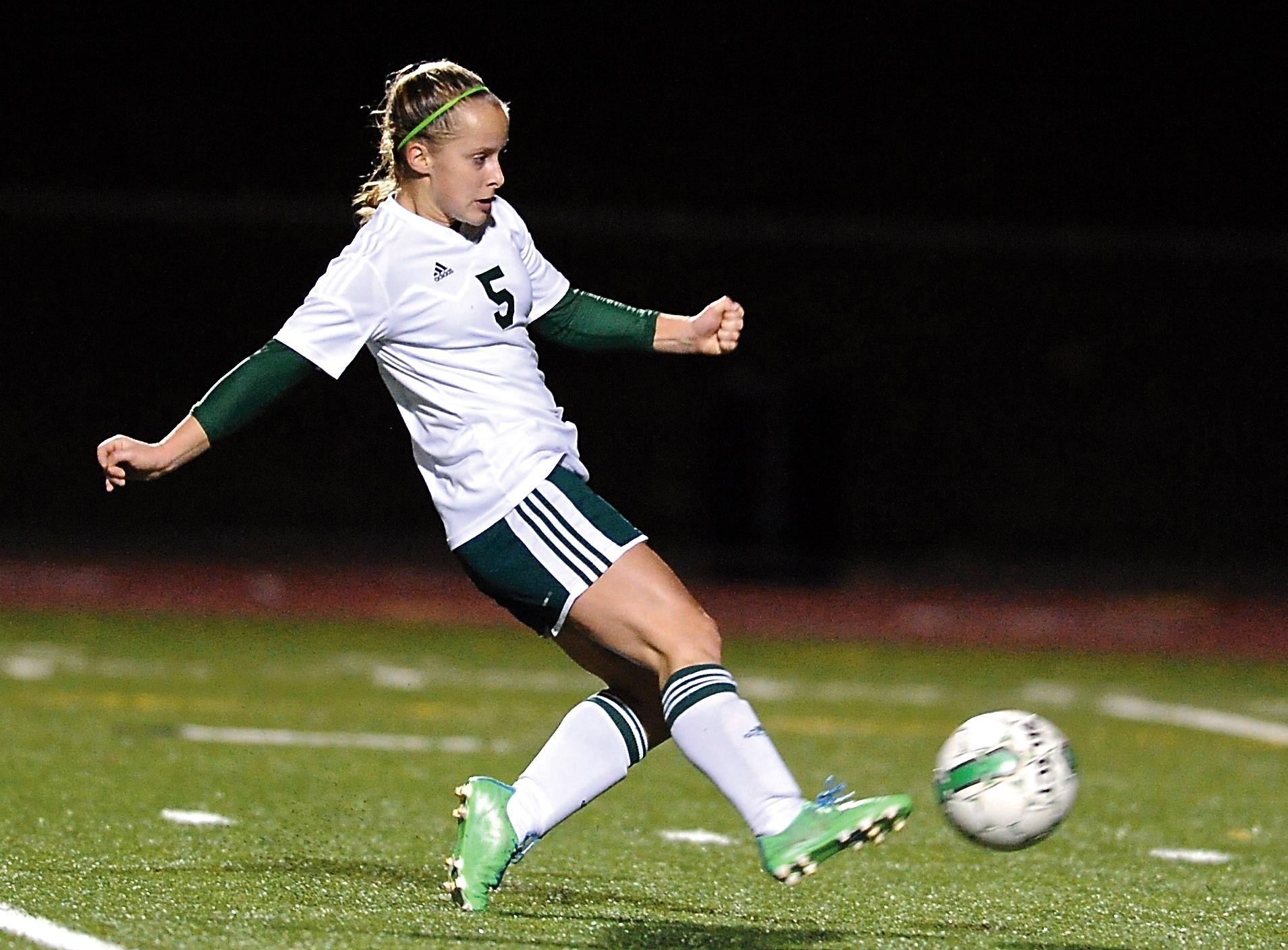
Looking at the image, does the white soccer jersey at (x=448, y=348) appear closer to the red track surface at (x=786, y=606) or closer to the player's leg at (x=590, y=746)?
the player's leg at (x=590, y=746)

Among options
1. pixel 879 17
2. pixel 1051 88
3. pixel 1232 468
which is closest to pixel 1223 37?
pixel 1051 88

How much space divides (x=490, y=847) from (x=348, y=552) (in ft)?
42.4

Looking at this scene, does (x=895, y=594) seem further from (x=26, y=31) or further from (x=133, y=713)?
(x=26, y=31)

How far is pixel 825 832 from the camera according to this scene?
3.51 meters

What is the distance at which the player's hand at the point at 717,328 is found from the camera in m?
4.14

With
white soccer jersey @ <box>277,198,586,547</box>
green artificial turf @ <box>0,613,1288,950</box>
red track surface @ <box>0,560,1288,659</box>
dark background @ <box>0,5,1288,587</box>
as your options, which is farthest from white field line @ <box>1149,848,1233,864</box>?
dark background @ <box>0,5,1288,587</box>

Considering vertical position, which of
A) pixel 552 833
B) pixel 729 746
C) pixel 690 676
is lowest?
pixel 552 833

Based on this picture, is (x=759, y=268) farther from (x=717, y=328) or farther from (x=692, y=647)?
(x=692, y=647)

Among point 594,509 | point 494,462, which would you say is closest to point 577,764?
point 594,509

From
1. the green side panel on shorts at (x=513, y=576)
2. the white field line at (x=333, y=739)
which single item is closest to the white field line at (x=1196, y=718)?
the white field line at (x=333, y=739)

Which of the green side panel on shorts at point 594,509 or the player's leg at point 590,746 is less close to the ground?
the green side panel on shorts at point 594,509

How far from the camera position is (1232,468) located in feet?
59.0

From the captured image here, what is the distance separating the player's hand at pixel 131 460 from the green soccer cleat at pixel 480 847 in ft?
Result: 3.00

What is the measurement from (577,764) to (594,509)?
1.92 ft
